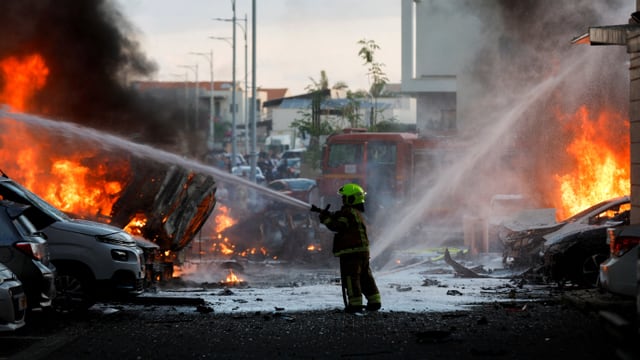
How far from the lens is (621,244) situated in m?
9.18

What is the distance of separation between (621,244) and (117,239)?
232 inches

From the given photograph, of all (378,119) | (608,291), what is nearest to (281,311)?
(608,291)

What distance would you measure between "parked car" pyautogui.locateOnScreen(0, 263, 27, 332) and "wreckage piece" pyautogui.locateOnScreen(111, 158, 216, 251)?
635 cm

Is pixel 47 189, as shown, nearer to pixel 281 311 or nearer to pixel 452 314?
pixel 281 311

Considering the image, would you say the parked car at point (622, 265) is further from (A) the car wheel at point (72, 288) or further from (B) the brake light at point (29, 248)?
(A) the car wheel at point (72, 288)

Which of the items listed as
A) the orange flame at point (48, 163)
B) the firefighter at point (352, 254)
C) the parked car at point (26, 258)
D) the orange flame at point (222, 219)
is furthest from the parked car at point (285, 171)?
the parked car at point (26, 258)

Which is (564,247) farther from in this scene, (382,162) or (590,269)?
(382,162)

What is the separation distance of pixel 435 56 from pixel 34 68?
A: 26.5 m

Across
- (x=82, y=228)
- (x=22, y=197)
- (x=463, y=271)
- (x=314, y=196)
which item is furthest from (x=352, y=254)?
(x=314, y=196)

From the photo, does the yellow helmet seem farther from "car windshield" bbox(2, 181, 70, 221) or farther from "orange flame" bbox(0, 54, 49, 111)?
"orange flame" bbox(0, 54, 49, 111)

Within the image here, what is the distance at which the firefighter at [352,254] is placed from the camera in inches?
471

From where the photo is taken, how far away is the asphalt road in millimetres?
9109

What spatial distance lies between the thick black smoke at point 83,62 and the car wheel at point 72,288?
840cm

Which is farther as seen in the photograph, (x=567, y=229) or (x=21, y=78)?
(x=21, y=78)
